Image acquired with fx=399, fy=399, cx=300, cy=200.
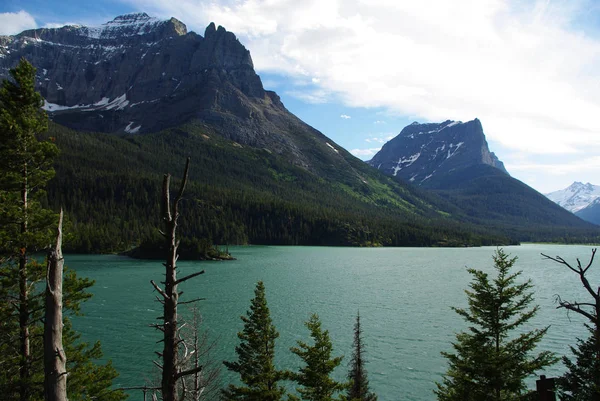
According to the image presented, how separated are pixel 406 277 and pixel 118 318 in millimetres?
67094

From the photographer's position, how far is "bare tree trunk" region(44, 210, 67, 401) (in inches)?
260

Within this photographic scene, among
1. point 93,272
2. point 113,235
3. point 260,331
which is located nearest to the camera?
point 260,331

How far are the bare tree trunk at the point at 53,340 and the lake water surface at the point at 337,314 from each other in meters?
17.4

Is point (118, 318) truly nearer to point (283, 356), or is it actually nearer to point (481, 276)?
point (283, 356)

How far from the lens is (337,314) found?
189 ft

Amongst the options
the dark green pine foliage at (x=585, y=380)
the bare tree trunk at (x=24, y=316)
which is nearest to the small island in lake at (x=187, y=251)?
the bare tree trunk at (x=24, y=316)

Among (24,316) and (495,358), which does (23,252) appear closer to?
(24,316)

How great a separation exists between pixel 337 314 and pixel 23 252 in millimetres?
46281

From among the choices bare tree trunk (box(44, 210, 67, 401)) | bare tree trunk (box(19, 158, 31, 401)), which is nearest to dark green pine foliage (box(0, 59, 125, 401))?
bare tree trunk (box(19, 158, 31, 401))

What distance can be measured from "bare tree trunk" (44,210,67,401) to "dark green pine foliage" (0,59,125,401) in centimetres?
1068

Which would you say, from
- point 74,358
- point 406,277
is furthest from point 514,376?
point 406,277

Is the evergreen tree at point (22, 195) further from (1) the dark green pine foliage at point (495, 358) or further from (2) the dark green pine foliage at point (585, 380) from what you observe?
(2) the dark green pine foliage at point (585, 380)

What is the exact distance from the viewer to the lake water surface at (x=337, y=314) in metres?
37.3

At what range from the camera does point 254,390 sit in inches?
838
